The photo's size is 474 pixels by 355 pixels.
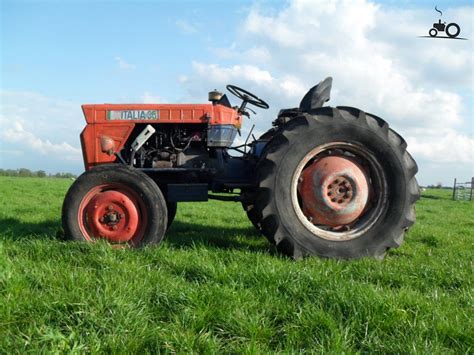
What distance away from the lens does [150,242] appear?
13.5 ft

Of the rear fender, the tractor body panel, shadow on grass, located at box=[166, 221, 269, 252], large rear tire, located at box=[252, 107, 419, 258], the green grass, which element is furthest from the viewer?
the rear fender

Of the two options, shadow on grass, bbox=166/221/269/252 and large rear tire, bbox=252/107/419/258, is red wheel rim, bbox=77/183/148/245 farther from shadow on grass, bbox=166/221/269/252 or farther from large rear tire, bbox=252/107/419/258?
large rear tire, bbox=252/107/419/258

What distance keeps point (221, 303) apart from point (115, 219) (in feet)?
6.52

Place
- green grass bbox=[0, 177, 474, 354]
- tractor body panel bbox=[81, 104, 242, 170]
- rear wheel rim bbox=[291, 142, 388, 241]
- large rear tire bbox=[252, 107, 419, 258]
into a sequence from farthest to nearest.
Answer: tractor body panel bbox=[81, 104, 242, 170], rear wheel rim bbox=[291, 142, 388, 241], large rear tire bbox=[252, 107, 419, 258], green grass bbox=[0, 177, 474, 354]

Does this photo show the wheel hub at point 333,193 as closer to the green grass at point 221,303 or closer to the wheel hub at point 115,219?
the green grass at point 221,303

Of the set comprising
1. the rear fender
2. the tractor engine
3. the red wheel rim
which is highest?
the rear fender

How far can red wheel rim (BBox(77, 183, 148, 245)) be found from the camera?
164 inches

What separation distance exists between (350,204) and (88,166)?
3.02 meters

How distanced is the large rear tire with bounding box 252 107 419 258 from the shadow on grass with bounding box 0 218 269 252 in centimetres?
54

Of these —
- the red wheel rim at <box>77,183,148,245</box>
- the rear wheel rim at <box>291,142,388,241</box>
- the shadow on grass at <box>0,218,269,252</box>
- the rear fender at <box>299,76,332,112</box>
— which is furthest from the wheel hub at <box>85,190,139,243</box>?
the rear fender at <box>299,76,332,112</box>

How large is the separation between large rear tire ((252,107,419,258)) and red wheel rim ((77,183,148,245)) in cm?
123

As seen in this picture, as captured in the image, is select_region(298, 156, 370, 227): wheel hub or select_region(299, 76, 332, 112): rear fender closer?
select_region(298, 156, 370, 227): wheel hub

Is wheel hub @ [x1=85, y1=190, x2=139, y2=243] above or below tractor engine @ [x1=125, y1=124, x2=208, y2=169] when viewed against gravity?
below

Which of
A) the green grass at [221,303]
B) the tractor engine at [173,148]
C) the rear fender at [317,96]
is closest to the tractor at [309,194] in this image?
the green grass at [221,303]
